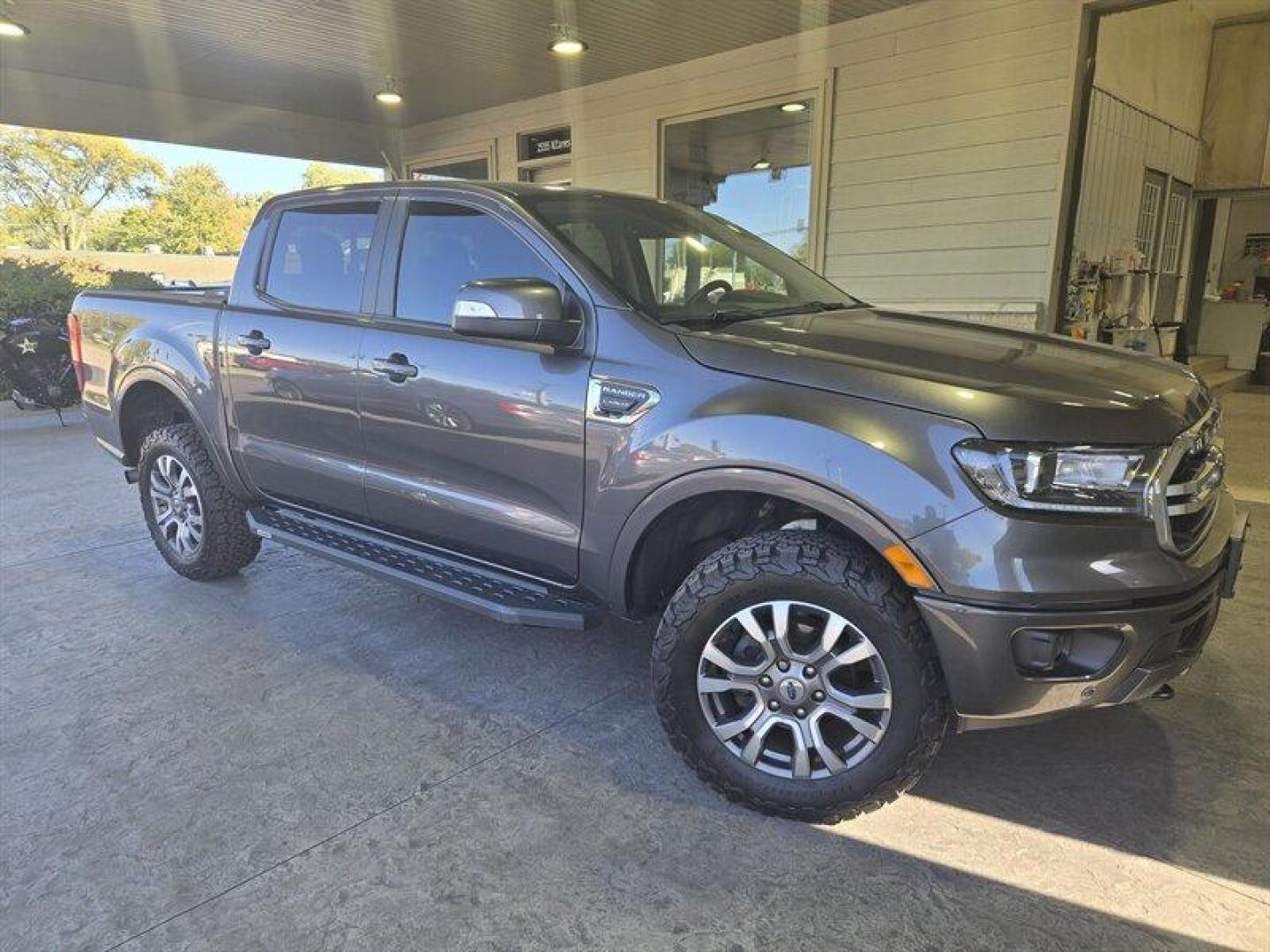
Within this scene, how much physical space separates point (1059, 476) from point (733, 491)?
846 millimetres

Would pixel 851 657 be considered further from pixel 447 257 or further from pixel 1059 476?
pixel 447 257

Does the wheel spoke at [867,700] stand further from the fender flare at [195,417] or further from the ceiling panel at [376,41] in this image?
the ceiling panel at [376,41]

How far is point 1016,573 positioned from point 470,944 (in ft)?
5.04

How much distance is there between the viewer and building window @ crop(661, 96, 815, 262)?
7535mm

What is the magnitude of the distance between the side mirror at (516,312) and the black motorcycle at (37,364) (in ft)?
27.4

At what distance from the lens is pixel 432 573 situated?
3.16 meters

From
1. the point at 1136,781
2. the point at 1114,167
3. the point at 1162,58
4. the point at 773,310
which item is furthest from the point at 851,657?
the point at 1162,58

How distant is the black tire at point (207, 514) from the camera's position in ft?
13.4

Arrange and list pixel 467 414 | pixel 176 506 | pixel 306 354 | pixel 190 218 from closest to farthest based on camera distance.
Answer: pixel 467 414
pixel 306 354
pixel 176 506
pixel 190 218

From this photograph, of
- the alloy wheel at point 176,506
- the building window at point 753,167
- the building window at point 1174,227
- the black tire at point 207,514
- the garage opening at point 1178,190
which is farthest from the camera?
the building window at point 1174,227

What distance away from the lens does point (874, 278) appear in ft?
23.3

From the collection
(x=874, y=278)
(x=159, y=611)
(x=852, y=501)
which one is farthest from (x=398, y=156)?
(x=852, y=501)

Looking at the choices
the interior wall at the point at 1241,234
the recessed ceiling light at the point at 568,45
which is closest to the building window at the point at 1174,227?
the interior wall at the point at 1241,234

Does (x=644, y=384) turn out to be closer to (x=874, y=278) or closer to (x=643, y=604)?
(x=643, y=604)
